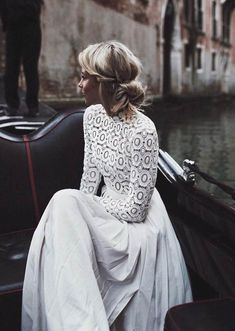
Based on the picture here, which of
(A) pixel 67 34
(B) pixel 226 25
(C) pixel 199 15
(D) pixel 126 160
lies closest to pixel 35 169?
(D) pixel 126 160

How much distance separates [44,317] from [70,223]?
23 cm

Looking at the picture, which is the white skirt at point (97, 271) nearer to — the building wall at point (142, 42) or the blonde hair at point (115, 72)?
the blonde hair at point (115, 72)

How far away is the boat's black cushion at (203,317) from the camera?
1.17 meters

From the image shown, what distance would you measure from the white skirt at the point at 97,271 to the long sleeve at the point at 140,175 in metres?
0.03

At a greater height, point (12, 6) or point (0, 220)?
point (12, 6)

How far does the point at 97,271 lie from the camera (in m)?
1.34

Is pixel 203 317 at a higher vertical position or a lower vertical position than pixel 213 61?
lower

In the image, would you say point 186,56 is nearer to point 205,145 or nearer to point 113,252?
point 205,145

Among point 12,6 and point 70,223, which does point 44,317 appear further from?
point 12,6

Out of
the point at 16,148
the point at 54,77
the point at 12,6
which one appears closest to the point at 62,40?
the point at 54,77

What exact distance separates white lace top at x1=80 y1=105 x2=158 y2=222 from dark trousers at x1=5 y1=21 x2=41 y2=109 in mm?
1594

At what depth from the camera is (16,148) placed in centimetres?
184

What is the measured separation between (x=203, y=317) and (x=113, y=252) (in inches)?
9.6

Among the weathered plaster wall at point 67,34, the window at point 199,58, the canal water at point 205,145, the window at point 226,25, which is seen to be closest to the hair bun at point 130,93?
the canal water at point 205,145
